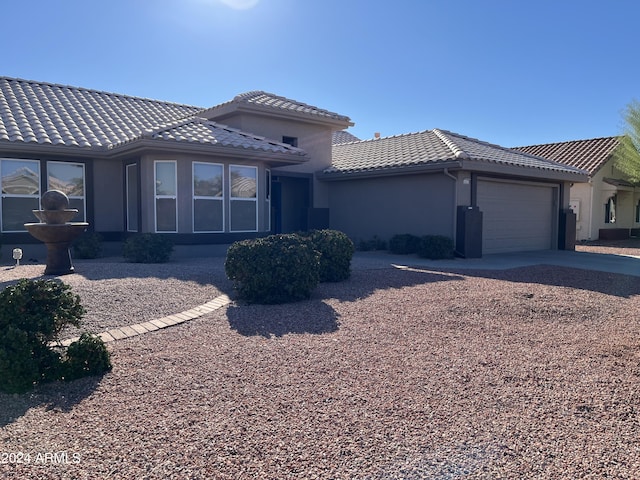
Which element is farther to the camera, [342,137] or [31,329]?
[342,137]

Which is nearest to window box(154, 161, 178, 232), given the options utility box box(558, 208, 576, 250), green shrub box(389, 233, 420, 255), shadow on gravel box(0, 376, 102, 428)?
green shrub box(389, 233, 420, 255)

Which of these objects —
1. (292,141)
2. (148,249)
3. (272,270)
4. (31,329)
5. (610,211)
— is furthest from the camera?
(610,211)

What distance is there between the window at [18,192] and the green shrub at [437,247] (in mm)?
10528

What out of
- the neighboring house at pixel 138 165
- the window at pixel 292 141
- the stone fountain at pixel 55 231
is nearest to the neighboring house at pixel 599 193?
the window at pixel 292 141

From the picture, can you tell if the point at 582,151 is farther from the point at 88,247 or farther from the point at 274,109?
the point at 88,247

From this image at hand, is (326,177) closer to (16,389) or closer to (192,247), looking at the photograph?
(192,247)

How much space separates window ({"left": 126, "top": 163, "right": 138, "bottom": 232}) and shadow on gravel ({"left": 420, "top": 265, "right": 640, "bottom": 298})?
28.2 ft

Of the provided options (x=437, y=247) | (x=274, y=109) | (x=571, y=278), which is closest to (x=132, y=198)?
(x=274, y=109)

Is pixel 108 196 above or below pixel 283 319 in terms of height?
above

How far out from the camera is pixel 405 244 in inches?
600

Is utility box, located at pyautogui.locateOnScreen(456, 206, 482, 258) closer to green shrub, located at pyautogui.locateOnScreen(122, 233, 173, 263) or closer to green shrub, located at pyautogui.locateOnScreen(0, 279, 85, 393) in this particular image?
green shrub, located at pyautogui.locateOnScreen(122, 233, 173, 263)

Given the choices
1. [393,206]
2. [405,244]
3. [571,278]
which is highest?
[393,206]

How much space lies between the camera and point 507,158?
54.1 feet

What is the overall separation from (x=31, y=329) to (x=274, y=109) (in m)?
13.1
